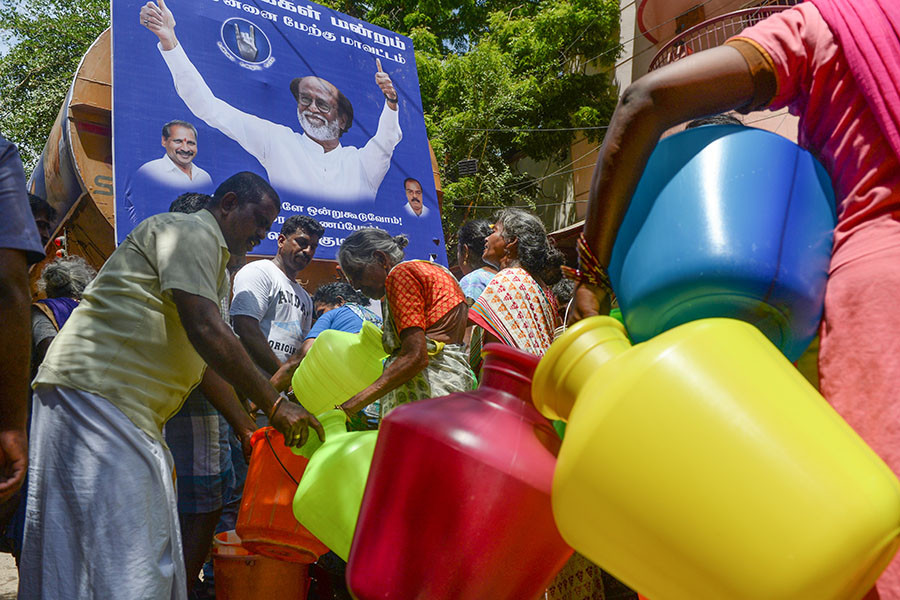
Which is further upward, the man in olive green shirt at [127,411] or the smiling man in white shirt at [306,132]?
the smiling man in white shirt at [306,132]

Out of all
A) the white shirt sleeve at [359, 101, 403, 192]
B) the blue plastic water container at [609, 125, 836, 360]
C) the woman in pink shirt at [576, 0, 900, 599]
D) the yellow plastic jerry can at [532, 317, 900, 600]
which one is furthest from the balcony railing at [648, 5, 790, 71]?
the yellow plastic jerry can at [532, 317, 900, 600]

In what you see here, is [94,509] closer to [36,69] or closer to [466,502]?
[466,502]

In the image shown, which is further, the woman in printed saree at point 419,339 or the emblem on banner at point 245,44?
the emblem on banner at point 245,44

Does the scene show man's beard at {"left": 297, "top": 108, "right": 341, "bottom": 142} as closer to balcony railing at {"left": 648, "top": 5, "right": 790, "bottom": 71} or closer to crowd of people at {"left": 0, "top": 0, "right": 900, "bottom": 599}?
balcony railing at {"left": 648, "top": 5, "right": 790, "bottom": 71}

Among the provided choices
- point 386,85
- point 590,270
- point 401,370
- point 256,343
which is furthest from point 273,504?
point 386,85

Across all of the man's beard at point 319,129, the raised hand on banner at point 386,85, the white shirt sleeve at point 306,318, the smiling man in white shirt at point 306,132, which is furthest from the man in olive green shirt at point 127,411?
the raised hand on banner at point 386,85

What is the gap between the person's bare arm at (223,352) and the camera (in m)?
1.65

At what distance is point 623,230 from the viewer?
3.24 feet

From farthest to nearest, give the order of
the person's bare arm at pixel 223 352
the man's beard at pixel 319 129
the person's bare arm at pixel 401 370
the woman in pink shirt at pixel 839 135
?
the man's beard at pixel 319 129 < the person's bare arm at pixel 401 370 < the person's bare arm at pixel 223 352 < the woman in pink shirt at pixel 839 135

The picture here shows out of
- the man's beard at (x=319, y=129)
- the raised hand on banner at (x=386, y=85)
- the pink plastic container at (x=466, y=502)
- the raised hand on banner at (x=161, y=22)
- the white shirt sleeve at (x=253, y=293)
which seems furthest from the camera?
the raised hand on banner at (x=386, y=85)

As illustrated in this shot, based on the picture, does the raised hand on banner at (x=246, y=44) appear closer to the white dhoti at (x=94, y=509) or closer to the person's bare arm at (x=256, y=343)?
the person's bare arm at (x=256, y=343)

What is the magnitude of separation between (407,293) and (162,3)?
18.3 ft

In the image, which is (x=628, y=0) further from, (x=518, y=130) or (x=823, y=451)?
(x=823, y=451)

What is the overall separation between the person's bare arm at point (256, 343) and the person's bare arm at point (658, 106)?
265cm
